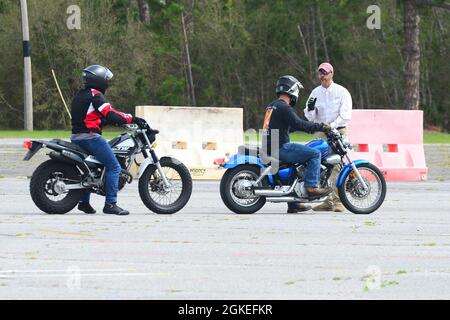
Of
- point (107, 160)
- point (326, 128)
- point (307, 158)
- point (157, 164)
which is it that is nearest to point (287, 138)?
point (307, 158)

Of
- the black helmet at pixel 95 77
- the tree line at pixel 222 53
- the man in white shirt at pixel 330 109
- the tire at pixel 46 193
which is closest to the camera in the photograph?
the tire at pixel 46 193

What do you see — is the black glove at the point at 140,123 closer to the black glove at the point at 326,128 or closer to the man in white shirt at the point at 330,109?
the black glove at the point at 326,128

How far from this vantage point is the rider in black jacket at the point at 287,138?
15.1m

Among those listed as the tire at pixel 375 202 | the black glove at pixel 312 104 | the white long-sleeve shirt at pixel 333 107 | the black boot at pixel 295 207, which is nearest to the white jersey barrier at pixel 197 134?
the black glove at pixel 312 104

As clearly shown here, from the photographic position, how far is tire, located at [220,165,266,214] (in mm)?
14961

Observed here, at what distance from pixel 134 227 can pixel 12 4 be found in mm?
45785

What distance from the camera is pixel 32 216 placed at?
14.7 meters

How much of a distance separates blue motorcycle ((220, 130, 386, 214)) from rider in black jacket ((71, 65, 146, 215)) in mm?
1238

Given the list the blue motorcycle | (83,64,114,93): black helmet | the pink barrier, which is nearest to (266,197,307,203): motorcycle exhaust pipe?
the blue motorcycle

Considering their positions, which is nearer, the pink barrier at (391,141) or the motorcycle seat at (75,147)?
the motorcycle seat at (75,147)

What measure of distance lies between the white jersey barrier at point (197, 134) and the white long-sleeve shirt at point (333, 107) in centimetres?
579

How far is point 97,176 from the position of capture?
14891 millimetres
